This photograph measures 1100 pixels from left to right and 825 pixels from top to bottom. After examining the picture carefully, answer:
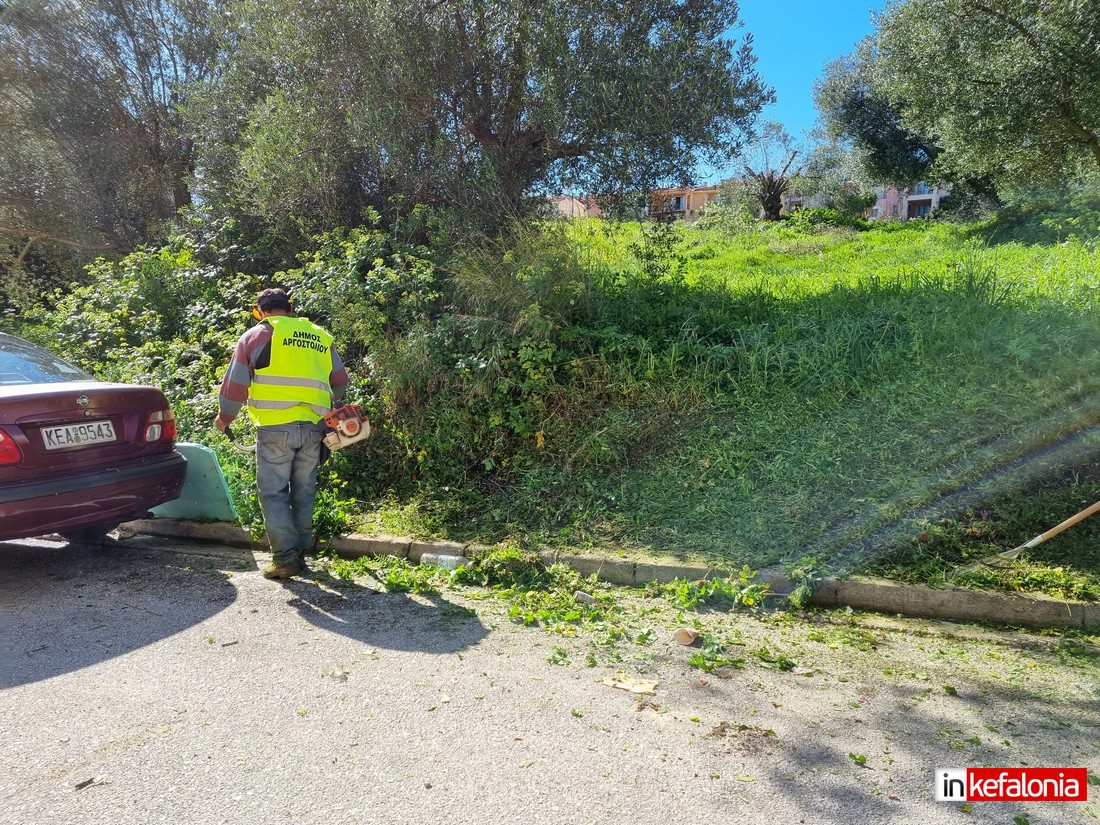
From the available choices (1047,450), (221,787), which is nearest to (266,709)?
(221,787)

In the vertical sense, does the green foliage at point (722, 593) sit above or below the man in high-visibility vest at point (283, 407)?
below

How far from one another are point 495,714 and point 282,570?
2.38 metres

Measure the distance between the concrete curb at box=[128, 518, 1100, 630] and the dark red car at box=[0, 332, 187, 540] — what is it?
1.82m

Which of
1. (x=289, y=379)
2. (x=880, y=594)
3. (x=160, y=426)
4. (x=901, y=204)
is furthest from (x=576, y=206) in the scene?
(x=901, y=204)

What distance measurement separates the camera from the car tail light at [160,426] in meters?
5.31

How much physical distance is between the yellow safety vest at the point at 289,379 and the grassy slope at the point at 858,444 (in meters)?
1.39

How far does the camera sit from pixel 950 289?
678 cm

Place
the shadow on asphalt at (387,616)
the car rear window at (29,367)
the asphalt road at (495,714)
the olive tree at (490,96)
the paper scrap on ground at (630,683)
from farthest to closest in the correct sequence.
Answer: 1. the olive tree at (490,96)
2. the car rear window at (29,367)
3. the shadow on asphalt at (387,616)
4. the paper scrap on ground at (630,683)
5. the asphalt road at (495,714)

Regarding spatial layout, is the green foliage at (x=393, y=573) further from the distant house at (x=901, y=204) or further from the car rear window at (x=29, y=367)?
the distant house at (x=901, y=204)

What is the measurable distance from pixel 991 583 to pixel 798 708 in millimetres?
1849

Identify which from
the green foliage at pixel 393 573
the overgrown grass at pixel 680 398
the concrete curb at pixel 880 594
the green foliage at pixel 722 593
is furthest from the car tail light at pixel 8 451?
the green foliage at pixel 722 593

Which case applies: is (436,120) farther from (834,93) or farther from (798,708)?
(834,93)

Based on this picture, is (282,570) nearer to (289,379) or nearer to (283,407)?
(283,407)

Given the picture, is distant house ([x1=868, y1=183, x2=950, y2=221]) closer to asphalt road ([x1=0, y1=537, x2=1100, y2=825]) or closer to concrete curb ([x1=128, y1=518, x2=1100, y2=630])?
concrete curb ([x1=128, y1=518, x2=1100, y2=630])
